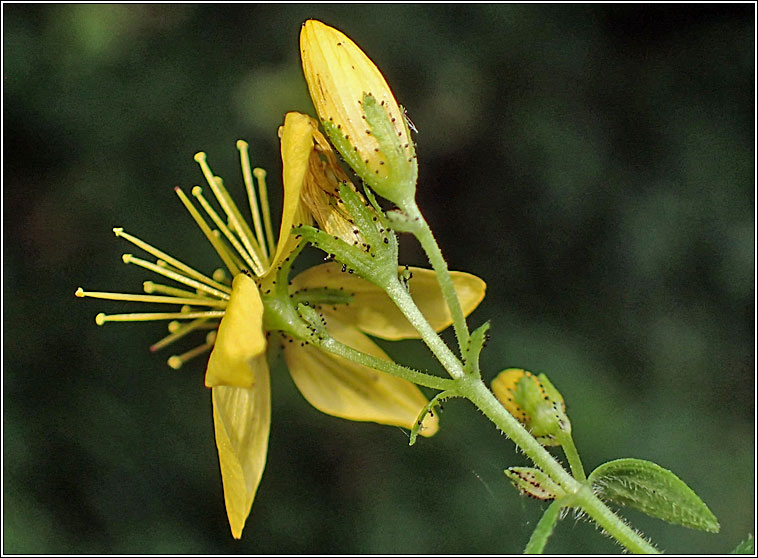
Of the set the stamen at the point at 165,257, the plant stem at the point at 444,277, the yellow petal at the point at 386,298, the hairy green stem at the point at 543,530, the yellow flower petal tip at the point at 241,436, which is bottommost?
the yellow flower petal tip at the point at 241,436

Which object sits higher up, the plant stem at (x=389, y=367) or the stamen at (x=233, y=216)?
the stamen at (x=233, y=216)

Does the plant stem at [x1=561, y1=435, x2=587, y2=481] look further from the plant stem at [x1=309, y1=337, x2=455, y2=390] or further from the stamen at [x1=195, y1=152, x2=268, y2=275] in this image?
the stamen at [x1=195, y1=152, x2=268, y2=275]

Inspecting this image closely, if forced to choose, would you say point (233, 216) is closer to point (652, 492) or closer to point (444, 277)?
point (444, 277)

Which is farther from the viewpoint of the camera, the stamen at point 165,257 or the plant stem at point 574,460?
the stamen at point 165,257

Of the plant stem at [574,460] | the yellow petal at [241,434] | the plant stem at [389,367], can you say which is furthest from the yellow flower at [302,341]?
the plant stem at [574,460]

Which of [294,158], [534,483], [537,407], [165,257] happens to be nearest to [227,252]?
[165,257]

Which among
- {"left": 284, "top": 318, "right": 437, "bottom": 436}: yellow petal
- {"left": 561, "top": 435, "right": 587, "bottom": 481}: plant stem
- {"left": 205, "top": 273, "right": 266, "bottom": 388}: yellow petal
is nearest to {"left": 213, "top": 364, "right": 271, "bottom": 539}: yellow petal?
{"left": 284, "top": 318, "right": 437, "bottom": 436}: yellow petal

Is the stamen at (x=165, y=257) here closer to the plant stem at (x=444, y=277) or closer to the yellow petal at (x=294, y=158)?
the yellow petal at (x=294, y=158)
